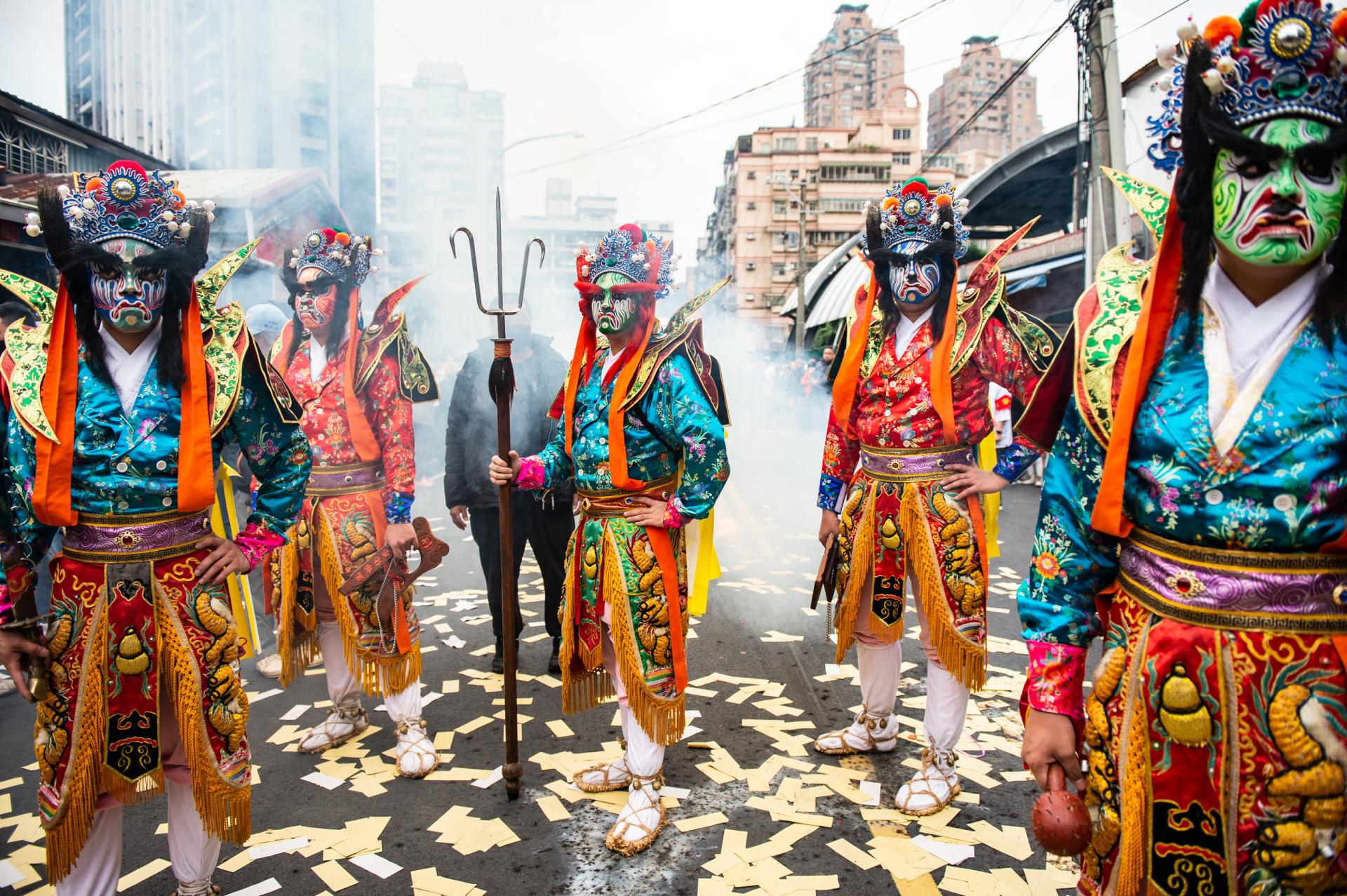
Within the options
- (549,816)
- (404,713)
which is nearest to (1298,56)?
(549,816)

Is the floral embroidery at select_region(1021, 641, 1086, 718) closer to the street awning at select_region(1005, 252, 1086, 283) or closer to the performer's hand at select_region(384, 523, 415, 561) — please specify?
the performer's hand at select_region(384, 523, 415, 561)

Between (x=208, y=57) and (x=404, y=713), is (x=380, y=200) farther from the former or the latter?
(x=404, y=713)

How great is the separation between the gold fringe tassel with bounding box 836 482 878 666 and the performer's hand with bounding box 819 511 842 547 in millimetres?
145

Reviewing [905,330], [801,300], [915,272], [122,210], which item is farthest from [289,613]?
[801,300]

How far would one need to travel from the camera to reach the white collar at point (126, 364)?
8.70ft

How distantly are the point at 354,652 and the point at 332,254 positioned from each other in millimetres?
2009

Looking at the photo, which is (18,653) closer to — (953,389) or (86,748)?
(86,748)

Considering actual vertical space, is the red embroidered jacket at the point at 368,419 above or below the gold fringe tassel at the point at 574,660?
above

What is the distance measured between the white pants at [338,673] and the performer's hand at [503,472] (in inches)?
48.0

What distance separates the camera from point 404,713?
13.8 feet

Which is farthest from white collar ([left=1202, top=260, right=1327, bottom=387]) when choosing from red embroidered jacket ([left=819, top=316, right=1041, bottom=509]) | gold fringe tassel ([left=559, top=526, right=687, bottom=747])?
Result: gold fringe tassel ([left=559, top=526, right=687, bottom=747])

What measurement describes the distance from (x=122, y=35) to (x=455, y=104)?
Answer: 5.92m

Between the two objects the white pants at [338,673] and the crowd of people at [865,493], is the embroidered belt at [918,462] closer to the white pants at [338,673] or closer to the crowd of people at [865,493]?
the crowd of people at [865,493]

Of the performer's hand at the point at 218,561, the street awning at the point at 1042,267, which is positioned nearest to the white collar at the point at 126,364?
the performer's hand at the point at 218,561
